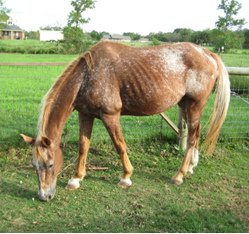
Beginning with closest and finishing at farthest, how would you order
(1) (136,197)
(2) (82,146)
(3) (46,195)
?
1. (3) (46,195)
2. (1) (136,197)
3. (2) (82,146)

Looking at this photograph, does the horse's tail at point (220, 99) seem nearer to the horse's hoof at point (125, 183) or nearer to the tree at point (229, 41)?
the horse's hoof at point (125, 183)

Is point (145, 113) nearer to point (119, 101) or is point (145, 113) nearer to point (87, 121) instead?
point (119, 101)

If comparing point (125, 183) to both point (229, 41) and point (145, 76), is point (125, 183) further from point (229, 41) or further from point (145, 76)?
point (229, 41)

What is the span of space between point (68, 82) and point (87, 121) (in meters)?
0.65

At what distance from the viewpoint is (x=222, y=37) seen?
19766 mm

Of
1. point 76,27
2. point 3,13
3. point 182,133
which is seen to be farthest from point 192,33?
point 3,13

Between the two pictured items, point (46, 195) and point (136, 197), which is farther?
point (136, 197)

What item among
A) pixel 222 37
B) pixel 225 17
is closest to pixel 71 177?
pixel 222 37

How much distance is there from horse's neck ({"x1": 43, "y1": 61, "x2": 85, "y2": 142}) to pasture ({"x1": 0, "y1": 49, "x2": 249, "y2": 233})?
0.89 meters

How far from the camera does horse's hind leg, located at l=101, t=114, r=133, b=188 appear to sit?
10.6ft

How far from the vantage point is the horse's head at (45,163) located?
9.55 ft

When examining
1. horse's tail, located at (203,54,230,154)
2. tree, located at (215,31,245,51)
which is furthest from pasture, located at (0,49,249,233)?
tree, located at (215,31,245,51)

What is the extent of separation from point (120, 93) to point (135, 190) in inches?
52.7

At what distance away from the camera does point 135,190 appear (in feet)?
11.2
